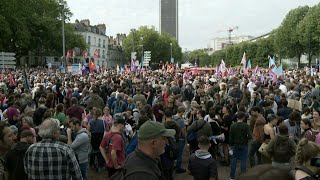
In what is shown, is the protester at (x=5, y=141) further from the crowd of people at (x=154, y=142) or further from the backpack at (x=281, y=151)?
the backpack at (x=281, y=151)

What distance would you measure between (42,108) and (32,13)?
48.2m

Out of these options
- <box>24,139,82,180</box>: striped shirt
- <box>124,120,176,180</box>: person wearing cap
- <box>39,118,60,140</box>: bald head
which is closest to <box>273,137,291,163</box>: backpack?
<box>124,120,176,180</box>: person wearing cap

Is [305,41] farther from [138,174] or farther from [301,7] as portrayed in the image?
[138,174]

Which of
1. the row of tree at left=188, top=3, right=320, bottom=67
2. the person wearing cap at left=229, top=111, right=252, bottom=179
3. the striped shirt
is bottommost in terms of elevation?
the person wearing cap at left=229, top=111, right=252, bottom=179

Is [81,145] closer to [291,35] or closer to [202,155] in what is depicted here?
[202,155]

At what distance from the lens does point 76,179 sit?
15.3 ft

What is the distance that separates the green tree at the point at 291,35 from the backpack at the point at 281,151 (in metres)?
65.0

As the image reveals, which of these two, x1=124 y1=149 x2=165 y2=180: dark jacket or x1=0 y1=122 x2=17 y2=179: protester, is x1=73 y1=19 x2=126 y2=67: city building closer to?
x1=0 y1=122 x2=17 y2=179: protester

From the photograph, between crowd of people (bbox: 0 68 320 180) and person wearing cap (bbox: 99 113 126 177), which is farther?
person wearing cap (bbox: 99 113 126 177)

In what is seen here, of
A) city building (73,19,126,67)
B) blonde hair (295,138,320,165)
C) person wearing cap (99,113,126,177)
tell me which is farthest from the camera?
city building (73,19,126,67)

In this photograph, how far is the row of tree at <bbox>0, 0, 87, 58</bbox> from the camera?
143ft

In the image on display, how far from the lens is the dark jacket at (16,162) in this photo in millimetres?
5215

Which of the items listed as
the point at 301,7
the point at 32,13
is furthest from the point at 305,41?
the point at 32,13

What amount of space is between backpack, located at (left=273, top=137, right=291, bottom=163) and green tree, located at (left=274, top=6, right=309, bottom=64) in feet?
213
